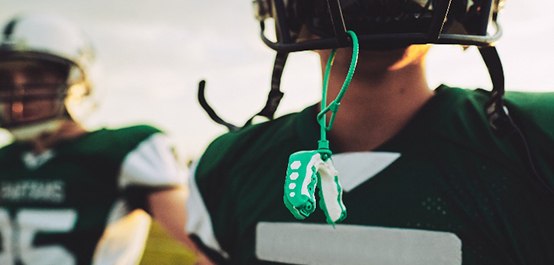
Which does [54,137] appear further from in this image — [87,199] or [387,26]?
[387,26]

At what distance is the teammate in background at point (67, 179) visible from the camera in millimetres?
2064

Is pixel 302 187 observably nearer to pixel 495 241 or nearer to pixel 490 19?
pixel 495 241

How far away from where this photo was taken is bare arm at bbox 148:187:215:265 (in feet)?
6.40

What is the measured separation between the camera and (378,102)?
Result: 106 centimetres

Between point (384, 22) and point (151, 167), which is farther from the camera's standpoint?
point (151, 167)

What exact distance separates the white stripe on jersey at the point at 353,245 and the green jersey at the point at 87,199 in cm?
105

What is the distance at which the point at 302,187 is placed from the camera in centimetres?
75

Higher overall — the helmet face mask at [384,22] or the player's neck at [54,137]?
the helmet face mask at [384,22]

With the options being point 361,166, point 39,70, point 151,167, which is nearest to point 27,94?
point 39,70

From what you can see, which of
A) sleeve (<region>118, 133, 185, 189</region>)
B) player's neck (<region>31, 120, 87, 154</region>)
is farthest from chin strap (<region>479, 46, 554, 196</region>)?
player's neck (<region>31, 120, 87, 154</region>)

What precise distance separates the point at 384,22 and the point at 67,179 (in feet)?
5.40

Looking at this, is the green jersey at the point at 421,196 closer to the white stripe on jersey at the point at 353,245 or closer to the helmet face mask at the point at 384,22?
the white stripe on jersey at the point at 353,245

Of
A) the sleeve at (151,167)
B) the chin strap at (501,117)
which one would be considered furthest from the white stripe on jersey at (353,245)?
the sleeve at (151,167)

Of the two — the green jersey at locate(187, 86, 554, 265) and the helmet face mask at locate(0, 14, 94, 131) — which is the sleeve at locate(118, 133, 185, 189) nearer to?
the helmet face mask at locate(0, 14, 94, 131)
